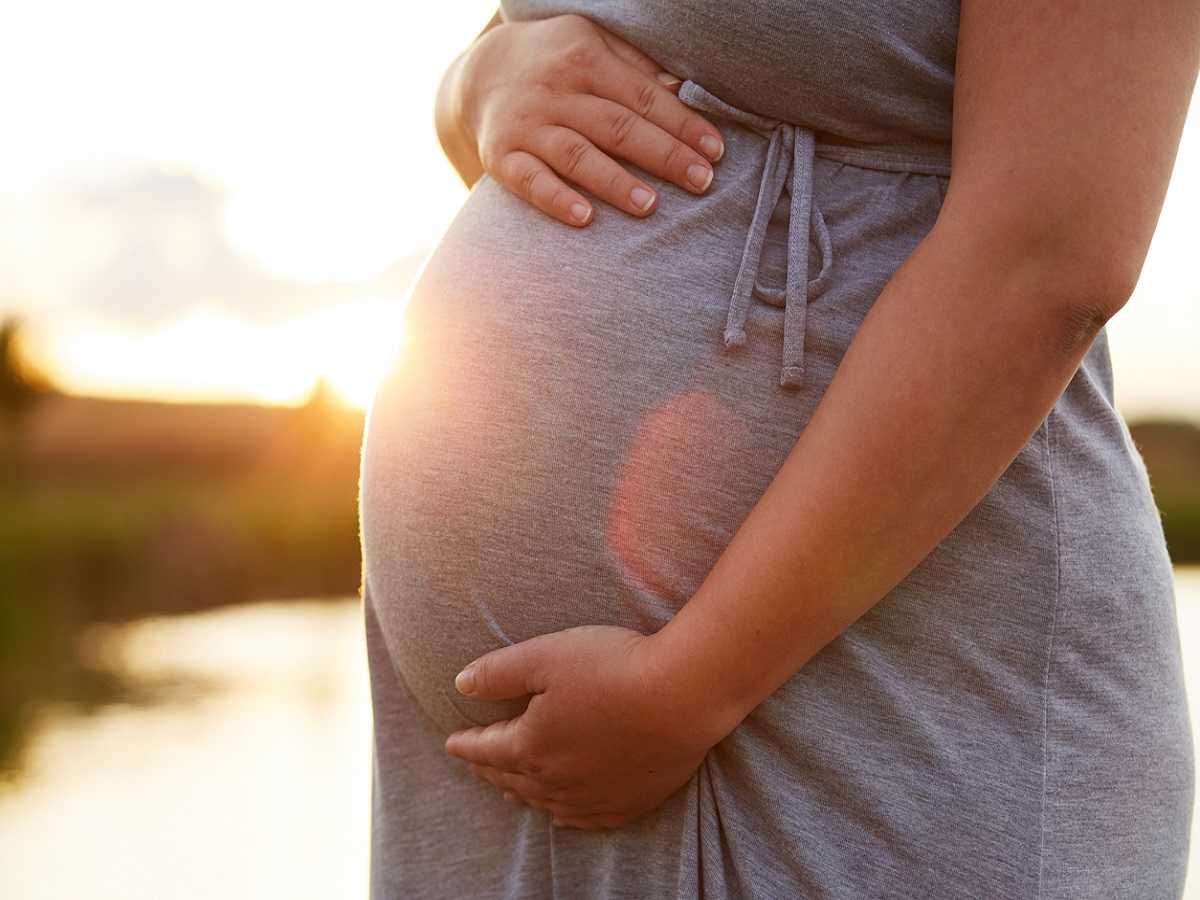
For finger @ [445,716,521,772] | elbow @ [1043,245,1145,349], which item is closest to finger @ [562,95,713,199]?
elbow @ [1043,245,1145,349]

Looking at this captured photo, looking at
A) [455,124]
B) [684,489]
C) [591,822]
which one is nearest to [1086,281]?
[684,489]

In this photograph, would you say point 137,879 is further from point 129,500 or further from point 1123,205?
point 129,500

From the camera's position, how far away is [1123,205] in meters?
0.73

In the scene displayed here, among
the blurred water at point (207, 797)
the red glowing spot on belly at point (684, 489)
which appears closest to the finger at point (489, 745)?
the red glowing spot on belly at point (684, 489)

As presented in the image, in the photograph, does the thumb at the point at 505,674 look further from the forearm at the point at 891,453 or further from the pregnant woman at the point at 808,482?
the forearm at the point at 891,453

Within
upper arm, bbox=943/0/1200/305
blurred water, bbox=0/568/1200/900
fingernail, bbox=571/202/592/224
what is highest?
upper arm, bbox=943/0/1200/305

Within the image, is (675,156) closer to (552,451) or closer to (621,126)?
(621,126)

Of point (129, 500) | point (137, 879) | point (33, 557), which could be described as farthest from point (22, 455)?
point (137, 879)

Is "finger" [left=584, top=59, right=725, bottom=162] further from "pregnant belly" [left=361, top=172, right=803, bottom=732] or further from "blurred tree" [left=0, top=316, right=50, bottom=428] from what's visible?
"blurred tree" [left=0, top=316, right=50, bottom=428]

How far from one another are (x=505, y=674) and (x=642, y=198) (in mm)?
407

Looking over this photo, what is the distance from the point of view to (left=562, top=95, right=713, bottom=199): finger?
0.94m

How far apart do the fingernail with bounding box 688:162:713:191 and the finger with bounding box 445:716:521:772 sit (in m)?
0.46

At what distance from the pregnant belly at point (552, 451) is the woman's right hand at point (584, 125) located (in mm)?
33

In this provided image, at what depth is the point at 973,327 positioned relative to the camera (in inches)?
29.4
